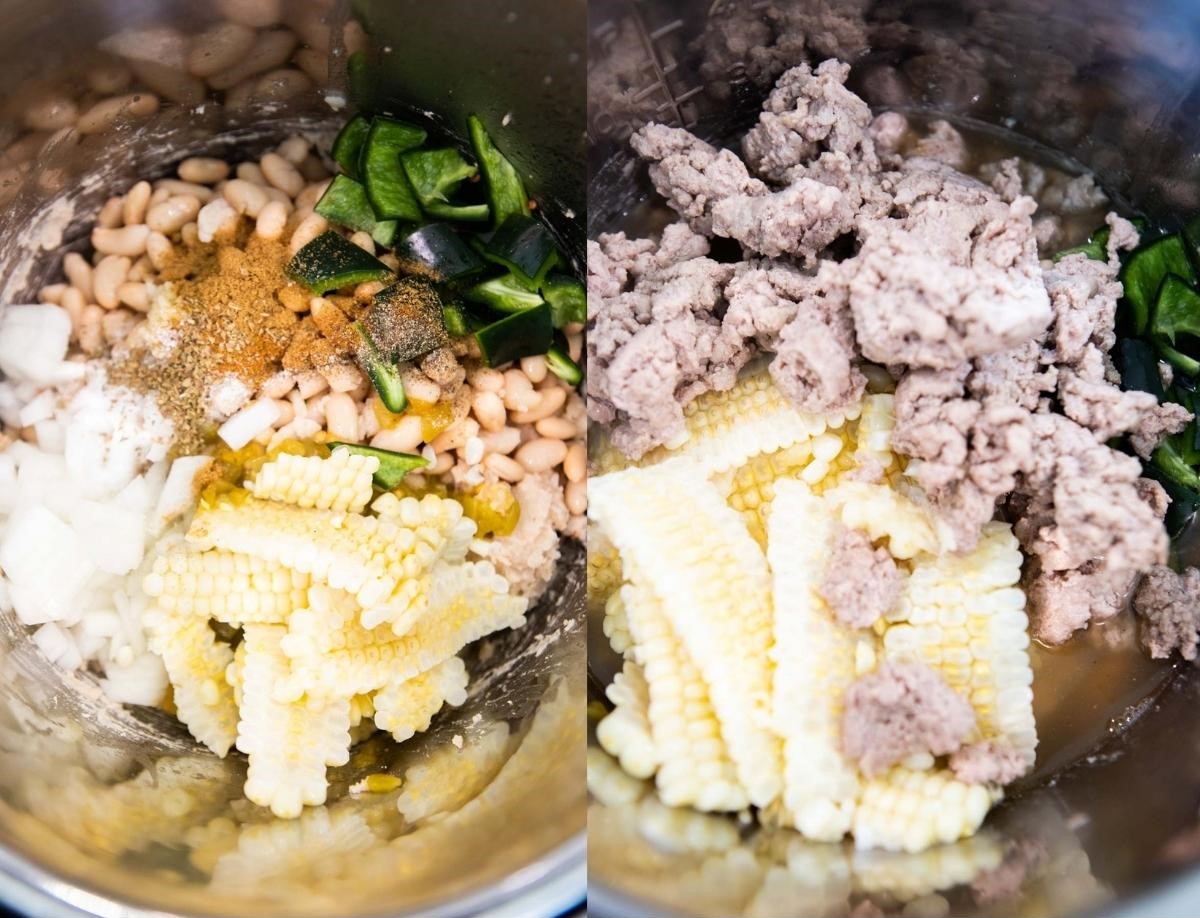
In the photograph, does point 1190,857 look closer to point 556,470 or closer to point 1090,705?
point 1090,705

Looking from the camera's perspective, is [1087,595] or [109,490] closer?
[1087,595]

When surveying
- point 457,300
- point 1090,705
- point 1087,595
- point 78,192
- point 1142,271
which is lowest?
point 1090,705

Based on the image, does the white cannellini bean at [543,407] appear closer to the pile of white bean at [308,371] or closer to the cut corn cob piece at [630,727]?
the pile of white bean at [308,371]

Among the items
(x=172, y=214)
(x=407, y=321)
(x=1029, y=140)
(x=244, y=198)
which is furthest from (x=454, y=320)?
(x=1029, y=140)

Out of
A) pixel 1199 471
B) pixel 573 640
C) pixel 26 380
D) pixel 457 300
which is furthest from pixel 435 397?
pixel 1199 471

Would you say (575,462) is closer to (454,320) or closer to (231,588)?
(454,320)

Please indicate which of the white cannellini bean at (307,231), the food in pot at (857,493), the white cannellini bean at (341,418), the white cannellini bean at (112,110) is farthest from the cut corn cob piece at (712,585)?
the white cannellini bean at (112,110)
